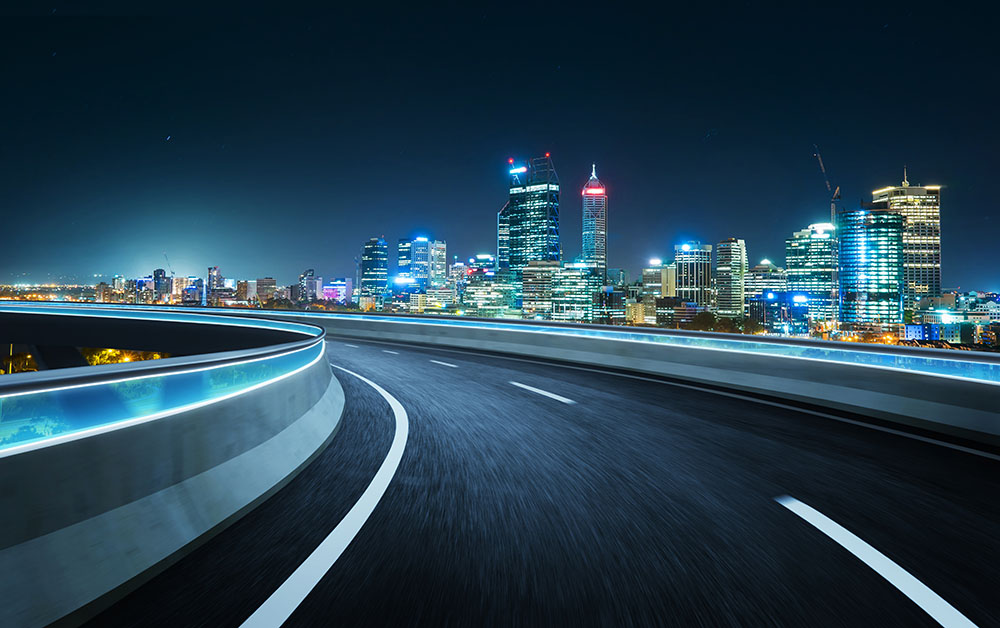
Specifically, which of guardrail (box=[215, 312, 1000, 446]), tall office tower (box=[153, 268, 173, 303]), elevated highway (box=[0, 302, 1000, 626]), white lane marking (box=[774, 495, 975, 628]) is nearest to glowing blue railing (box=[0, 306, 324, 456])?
elevated highway (box=[0, 302, 1000, 626])

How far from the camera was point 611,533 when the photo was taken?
12.5 ft

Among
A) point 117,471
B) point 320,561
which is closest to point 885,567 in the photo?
point 320,561

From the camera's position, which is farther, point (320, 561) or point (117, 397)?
point (117, 397)

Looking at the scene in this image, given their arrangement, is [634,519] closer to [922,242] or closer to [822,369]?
[822,369]

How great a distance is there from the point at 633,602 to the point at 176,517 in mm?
2920

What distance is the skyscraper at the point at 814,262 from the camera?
17712 centimetres

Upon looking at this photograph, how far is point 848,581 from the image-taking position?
3.07m

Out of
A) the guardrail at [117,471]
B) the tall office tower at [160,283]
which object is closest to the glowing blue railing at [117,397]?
the guardrail at [117,471]

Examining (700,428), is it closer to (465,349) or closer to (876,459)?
(876,459)

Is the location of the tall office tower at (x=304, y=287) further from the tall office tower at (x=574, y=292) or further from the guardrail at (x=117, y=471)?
the guardrail at (x=117, y=471)

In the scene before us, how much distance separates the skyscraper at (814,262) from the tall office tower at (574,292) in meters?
78.0

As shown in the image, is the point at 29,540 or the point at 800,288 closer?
the point at 29,540

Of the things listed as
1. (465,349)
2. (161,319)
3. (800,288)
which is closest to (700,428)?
(465,349)

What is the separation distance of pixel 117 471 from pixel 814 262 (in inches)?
8690
